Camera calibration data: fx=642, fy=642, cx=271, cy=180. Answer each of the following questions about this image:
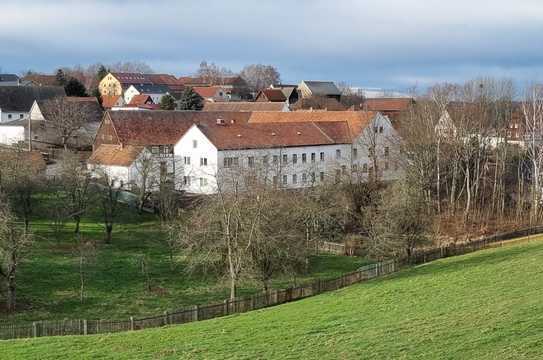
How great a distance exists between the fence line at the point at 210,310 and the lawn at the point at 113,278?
3818 mm

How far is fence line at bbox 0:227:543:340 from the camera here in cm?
2222

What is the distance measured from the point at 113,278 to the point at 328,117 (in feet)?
135

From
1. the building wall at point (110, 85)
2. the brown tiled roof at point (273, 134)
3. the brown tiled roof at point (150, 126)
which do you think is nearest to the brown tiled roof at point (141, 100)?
the building wall at point (110, 85)

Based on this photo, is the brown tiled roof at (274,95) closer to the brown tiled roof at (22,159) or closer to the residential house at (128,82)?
the residential house at (128,82)

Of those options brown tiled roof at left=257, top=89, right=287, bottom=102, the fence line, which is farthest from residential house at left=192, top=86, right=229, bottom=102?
the fence line

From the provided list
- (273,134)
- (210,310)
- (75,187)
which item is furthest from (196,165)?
(210,310)

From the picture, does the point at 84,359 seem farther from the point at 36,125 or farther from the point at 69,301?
the point at 36,125

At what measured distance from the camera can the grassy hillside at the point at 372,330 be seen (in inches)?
684

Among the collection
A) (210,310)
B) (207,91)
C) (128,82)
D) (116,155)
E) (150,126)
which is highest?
(128,82)

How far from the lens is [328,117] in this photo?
7025cm

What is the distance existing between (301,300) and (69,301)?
35.1ft

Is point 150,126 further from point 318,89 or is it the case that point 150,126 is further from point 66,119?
point 318,89

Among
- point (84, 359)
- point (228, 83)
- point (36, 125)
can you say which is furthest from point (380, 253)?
point (228, 83)

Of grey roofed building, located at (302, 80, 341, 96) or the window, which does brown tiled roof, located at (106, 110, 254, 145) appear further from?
grey roofed building, located at (302, 80, 341, 96)
